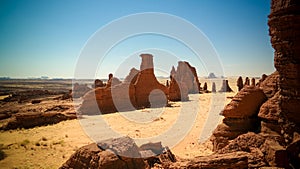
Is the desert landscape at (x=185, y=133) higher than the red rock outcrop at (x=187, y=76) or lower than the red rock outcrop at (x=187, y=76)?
lower

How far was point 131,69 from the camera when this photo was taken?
32969mm

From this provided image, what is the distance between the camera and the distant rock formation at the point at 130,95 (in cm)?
2427

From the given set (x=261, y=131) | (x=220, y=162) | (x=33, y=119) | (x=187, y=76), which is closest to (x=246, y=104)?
(x=261, y=131)

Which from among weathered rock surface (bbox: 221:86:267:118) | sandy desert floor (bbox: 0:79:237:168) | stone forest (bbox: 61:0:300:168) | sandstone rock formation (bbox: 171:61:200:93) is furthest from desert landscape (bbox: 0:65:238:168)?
sandstone rock formation (bbox: 171:61:200:93)

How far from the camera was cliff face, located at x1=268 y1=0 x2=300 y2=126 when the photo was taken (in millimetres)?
5953

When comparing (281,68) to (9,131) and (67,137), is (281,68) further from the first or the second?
(9,131)

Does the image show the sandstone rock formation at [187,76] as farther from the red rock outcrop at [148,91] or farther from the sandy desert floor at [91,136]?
the sandy desert floor at [91,136]

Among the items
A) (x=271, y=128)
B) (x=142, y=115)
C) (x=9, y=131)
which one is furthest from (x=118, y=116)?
(x=271, y=128)

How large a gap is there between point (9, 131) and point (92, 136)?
8.54 m

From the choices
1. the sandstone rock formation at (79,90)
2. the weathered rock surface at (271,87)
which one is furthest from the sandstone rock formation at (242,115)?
the sandstone rock formation at (79,90)

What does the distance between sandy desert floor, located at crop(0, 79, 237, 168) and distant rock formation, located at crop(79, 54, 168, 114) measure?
321 centimetres

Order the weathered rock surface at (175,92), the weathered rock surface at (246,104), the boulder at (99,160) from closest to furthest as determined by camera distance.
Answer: the boulder at (99,160) < the weathered rock surface at (246,104) < the weathered rock surface at (175,92)

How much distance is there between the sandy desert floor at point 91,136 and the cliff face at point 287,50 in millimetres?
5448

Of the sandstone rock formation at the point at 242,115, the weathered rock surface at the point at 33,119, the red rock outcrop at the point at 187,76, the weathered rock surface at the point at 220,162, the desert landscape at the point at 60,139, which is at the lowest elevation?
the desert landscape at the point at 60,139
